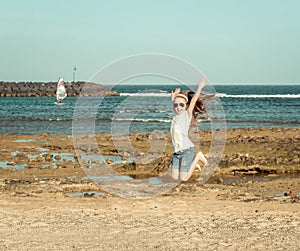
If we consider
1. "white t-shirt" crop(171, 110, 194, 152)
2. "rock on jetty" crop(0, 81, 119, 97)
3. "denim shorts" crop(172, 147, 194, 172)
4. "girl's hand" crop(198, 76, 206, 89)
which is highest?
"girl's hand" crop(198, 76, 206, 89)

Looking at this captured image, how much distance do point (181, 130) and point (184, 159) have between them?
54cm

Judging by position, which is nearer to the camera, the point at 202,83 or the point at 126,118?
the point at 202,83

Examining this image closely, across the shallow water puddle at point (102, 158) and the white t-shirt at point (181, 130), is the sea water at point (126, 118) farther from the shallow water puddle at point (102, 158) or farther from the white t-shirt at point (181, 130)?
the shallow water puddle at point (102, 158)

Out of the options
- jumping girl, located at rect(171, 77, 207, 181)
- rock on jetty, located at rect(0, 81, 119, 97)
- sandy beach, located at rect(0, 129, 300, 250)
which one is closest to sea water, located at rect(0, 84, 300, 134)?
jumping girl, located at rect(171, 77, 207, 181)

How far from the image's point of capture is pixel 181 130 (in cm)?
960

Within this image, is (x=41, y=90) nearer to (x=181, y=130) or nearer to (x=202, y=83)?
(x=202, y=83)

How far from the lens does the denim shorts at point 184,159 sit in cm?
983

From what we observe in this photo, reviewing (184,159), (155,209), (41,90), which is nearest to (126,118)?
(155,209)

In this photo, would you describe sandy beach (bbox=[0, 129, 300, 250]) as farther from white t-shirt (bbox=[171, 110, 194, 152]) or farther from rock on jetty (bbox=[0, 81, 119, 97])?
rock on jetty (bbox=[0, 81, 119, 97])

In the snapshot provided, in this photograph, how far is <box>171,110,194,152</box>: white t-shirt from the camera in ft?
31.4

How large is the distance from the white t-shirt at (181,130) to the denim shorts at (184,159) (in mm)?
79

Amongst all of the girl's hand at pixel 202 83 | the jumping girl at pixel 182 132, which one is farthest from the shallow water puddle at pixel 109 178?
the girl's hand at pixel 202 83

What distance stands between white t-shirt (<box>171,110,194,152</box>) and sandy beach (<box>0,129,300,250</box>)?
1439 millimetres

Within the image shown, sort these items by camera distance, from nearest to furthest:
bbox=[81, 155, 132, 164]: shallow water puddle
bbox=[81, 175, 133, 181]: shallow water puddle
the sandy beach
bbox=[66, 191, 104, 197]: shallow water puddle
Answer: the sandy beach
bbox=[66, 191, 104, 197]: shallow water puddle
bbox=[81, 175, 133, 181]: shallow water puddle
bbox=[81, 155, 132, 164]: shallow water puddle
